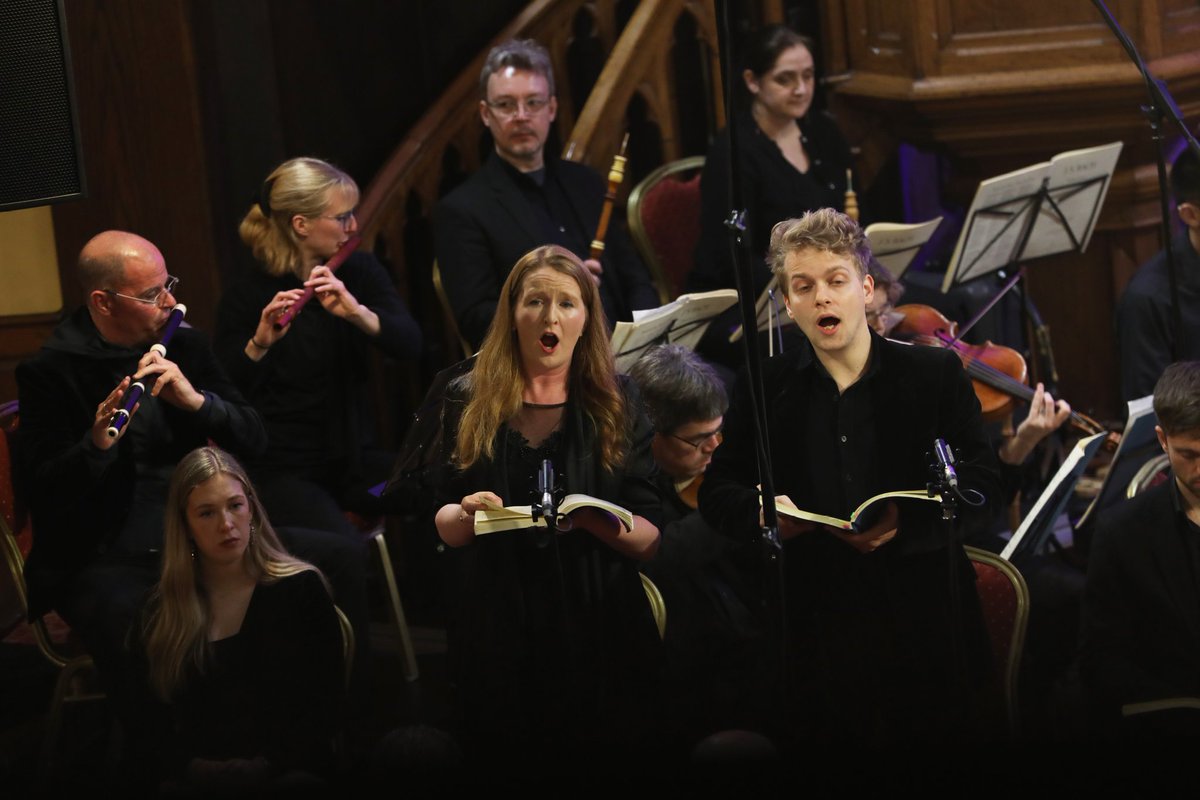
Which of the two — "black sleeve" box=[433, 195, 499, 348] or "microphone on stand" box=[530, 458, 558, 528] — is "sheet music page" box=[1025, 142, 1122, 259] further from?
"microphone on stand" box=[530, 458, 558, 528]

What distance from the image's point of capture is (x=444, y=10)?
5.38m

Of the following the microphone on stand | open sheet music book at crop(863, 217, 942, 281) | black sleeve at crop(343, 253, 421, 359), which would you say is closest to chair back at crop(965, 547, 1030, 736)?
the microphone on stand

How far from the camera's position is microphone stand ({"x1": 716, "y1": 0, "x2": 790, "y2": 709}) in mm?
2576

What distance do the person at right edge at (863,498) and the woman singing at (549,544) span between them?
0.23 m

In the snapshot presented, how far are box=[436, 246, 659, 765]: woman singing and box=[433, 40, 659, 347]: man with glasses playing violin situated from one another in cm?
95

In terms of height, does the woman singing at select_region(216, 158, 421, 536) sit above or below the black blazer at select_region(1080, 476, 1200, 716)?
above

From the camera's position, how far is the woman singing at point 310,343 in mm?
3893

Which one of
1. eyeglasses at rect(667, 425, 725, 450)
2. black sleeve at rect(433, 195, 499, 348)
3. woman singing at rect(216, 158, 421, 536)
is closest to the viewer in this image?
eyeglasses at rect(667, 425, 725, 450)

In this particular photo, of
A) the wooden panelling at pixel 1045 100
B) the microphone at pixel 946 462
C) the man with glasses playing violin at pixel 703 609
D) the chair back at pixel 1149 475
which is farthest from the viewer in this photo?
the wooden panelling at pixel 1045 100

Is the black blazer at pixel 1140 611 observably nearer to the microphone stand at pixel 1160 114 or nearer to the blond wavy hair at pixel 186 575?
the microphone stand at pixel 1160 114

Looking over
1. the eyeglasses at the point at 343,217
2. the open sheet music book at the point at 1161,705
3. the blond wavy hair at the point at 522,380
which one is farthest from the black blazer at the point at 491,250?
the open sheet music book at the point at 1161,705

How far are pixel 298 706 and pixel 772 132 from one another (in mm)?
2301

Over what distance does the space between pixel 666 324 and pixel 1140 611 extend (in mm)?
1241

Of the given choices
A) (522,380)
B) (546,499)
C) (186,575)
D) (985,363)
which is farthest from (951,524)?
(186,575)
